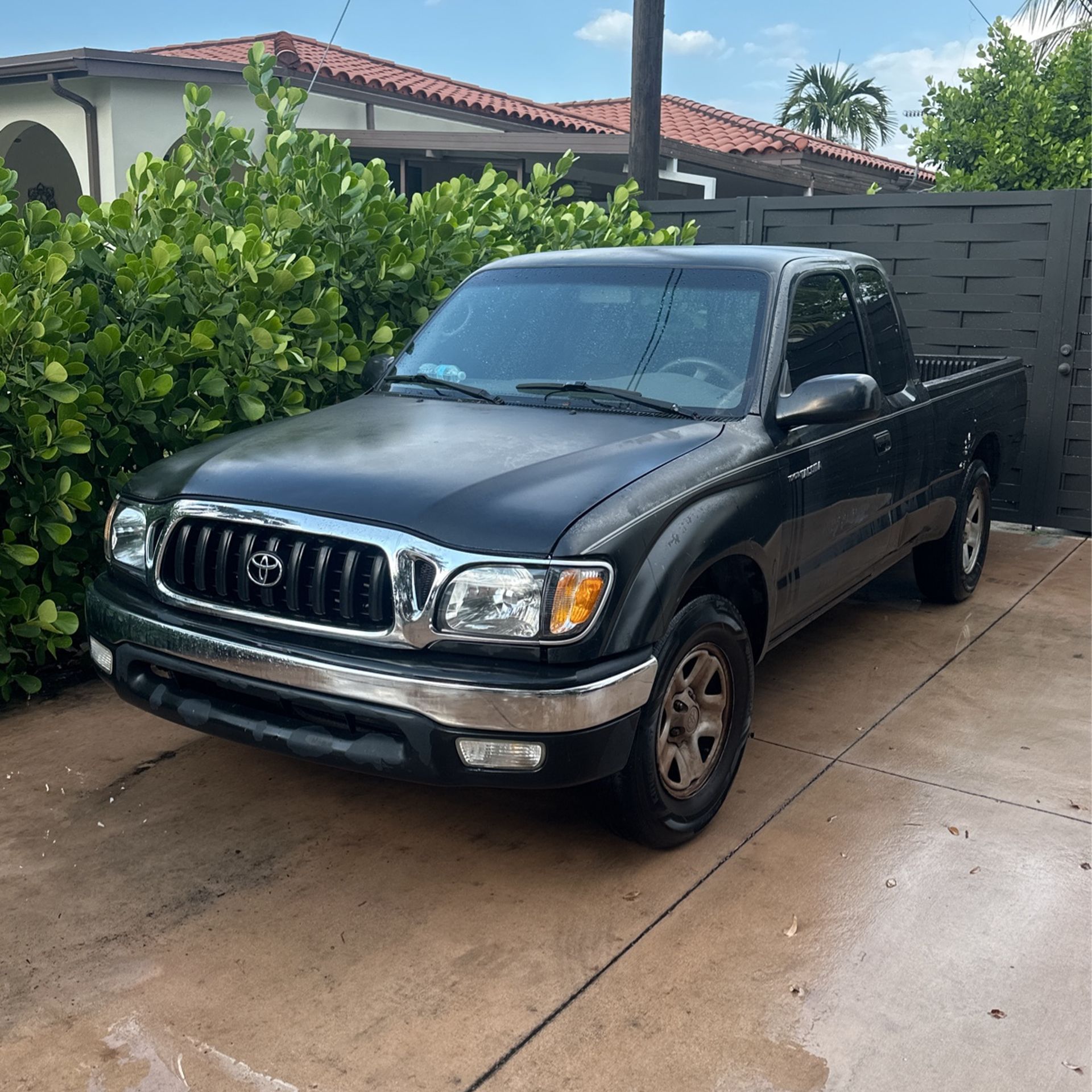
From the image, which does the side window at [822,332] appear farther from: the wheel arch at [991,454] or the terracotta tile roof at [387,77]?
the terracotta tile roof at [387,77]

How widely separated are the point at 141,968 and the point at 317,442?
1681mm

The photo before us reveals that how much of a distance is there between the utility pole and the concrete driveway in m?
6.76

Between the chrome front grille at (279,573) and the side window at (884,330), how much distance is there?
2890 mm

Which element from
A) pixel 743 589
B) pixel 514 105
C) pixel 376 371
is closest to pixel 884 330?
pixel 743 589

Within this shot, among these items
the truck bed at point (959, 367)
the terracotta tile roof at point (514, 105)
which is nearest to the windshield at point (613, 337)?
the truck bed at point (959, 367)

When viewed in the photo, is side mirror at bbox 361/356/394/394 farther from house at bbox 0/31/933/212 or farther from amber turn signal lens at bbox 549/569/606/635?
house at bbox 0/31/933/212

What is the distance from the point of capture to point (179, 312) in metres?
5.07

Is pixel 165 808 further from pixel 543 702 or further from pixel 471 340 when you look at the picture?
pixel 471 340

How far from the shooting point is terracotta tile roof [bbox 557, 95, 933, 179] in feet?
70.9

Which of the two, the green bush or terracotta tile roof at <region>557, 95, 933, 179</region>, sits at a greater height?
terracotta tile roof at <region>557, 95, 933, 179</region>

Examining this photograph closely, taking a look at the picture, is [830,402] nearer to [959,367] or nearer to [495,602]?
[495,602]

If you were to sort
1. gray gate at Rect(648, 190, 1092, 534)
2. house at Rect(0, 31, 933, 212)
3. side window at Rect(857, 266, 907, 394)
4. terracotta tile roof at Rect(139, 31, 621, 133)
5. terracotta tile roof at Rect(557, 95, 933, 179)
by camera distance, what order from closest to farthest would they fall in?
1. side window at Rect(857, 266, 907, 394)
2. gray gate at Rect(648, 190, 1092, 534)
3. house at Rect(0, 31, 933, 212)
4. terracotta tile roof at Rect(139, 31, 621, 133)
5. terracotta tile roof at Rect(557, 95, 933, 179)

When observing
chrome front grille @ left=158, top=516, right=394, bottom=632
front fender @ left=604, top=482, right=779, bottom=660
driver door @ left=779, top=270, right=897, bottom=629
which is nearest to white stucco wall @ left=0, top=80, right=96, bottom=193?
driver door @ left=779, top=270, right=897, bottom=629

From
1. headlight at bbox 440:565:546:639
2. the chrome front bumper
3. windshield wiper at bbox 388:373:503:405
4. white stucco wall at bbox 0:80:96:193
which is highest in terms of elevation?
white stucco wall at bbox 0:80:96:193
